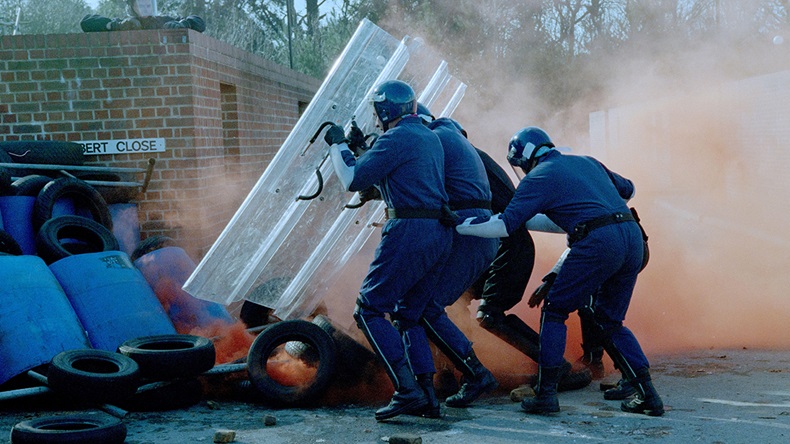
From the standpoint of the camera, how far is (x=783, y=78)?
17.7 m

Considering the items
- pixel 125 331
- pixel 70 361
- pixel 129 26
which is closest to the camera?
pixel 70 361

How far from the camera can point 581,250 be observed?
5.54 meters

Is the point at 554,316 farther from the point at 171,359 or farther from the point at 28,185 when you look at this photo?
the point at 28,185

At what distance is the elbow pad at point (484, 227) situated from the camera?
18.1 ft

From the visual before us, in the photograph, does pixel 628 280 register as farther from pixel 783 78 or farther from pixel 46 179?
pixel 783 78

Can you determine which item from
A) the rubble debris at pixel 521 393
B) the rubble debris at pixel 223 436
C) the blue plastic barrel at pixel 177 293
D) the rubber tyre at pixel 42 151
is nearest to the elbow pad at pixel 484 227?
the rubble debris at pixel 521 393

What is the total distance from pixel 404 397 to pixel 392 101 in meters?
1.87

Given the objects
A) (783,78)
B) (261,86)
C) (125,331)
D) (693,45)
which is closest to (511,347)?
(125,331)

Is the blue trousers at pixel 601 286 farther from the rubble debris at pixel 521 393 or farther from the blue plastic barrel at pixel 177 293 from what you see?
the blue plastic barrel at pixel 177 293

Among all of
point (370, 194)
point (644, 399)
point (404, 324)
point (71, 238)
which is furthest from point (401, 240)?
point (71, 238)

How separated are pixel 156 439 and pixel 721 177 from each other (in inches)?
763

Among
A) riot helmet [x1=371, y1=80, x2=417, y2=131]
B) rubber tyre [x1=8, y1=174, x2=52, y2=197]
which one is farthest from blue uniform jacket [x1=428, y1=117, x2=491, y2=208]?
rubber tyre [x1=8, y1=174, x2=52, y2=197]

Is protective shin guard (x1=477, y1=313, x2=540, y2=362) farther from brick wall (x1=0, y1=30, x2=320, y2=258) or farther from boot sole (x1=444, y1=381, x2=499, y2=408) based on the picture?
brick wall (x1=0, y1=30, x2=320, y2=258)

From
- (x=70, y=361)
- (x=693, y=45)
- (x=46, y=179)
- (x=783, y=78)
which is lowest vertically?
(x=70, y=361)
